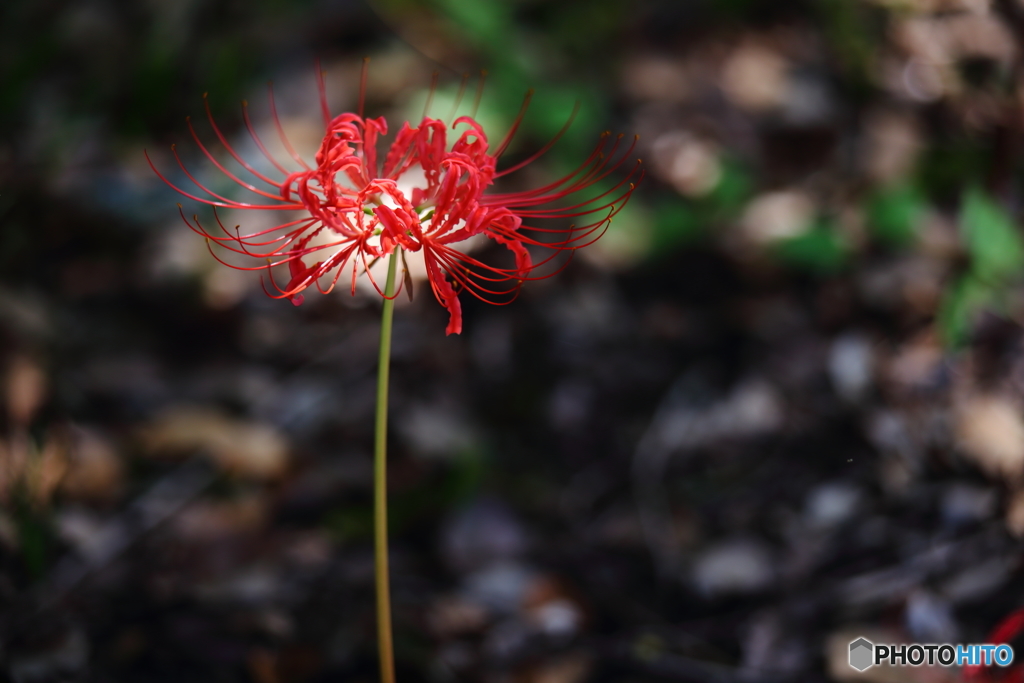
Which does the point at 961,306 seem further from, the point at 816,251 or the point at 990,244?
the point at 816,251

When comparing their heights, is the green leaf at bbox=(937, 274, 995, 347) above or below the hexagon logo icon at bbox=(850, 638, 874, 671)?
above

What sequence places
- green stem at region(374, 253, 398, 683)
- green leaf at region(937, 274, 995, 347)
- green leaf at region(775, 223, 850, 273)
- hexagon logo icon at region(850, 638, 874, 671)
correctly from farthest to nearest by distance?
green leaf at region(775, 223, 850, 273)
green leaf at region(937, 274, 995, 347)
hexagon logo icon at region(850, 638, 874, 671)
green stem at region(374, 253, 398, 683)

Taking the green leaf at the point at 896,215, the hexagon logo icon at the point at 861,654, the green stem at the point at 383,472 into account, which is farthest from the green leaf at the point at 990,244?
the green stem at the point at 383,472

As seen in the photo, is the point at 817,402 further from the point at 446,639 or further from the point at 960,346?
the point at 446,639

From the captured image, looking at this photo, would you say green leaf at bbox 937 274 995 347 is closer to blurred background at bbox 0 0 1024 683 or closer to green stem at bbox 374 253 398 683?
blurred background at bbox 0 0 1024 683

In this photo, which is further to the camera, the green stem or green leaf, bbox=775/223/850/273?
green leaf, bbox=775/223/850/273

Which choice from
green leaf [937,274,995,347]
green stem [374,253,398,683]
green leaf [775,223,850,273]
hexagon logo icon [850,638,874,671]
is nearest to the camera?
green stem [374,253,398,683]

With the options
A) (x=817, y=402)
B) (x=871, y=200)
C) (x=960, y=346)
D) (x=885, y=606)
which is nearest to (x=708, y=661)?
(x=885, y=606)

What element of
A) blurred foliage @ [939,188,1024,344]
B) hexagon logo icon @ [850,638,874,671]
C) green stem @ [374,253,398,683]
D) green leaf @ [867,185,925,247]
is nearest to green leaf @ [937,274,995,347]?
blurred foliage @ [939,188,1024,344]
